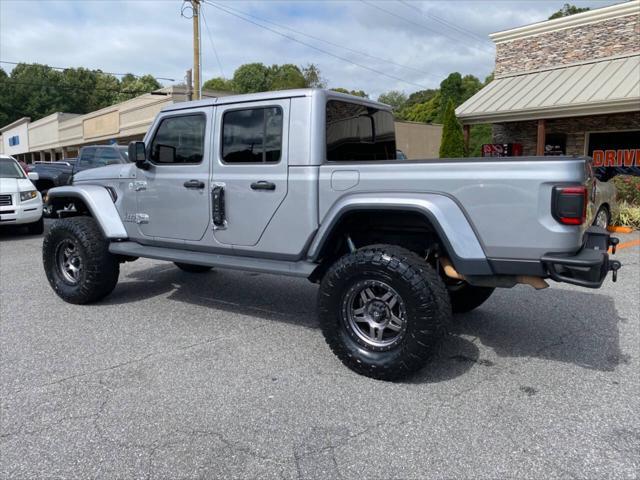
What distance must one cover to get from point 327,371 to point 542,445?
1524 millimetres

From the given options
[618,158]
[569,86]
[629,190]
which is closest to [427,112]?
[618,158]

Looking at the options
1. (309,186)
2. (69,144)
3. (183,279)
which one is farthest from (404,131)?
(69,144)

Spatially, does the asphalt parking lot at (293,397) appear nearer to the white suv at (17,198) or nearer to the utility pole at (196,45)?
the white suv at (17,198)

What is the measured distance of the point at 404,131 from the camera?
30984 millimetres

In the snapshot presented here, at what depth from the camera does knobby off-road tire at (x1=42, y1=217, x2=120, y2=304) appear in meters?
5.10

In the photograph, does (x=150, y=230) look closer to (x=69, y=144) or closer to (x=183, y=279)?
(x=183, y=279)

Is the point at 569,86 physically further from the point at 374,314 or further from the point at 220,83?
the point at 220,83

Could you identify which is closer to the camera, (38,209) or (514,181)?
(514,181)

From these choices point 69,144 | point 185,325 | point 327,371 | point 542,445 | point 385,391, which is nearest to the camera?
point 542,445

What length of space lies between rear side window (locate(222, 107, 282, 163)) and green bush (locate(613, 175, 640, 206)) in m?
10.2

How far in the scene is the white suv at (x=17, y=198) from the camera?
9820mm

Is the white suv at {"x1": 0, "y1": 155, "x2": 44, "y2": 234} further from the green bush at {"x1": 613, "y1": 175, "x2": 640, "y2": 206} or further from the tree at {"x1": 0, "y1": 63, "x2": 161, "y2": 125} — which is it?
the tree at {"x1": 0, "y1": 63, "x2": 161, "y2": 125}

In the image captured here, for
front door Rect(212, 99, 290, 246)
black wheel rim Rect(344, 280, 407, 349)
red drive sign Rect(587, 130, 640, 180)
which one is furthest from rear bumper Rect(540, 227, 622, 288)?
red drive sign Rect(587, 130, 640, 180)

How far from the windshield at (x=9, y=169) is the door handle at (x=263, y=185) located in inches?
337
